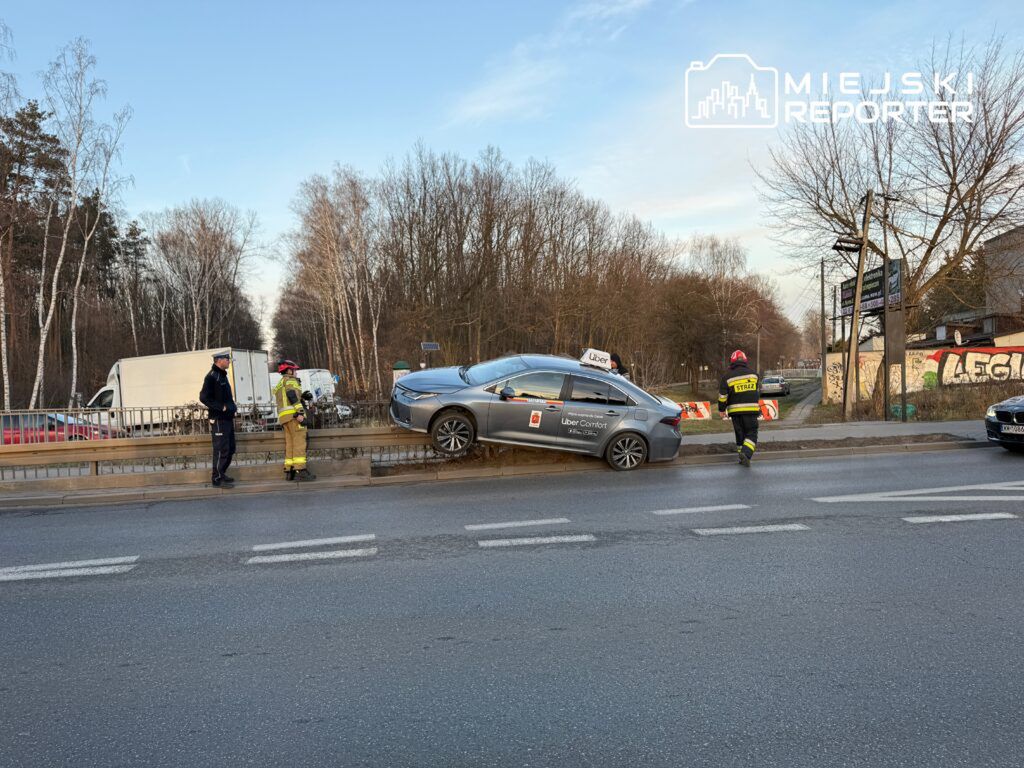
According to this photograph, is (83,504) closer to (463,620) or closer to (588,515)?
(588,515)

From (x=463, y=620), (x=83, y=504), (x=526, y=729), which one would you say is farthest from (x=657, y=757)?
(x=83, y=504)

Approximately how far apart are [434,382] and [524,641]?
7137 millimetres

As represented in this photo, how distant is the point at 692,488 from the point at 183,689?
7472 mm

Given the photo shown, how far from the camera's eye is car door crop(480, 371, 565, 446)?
36.3 feet

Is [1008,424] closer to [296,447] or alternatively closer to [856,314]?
[296,447]

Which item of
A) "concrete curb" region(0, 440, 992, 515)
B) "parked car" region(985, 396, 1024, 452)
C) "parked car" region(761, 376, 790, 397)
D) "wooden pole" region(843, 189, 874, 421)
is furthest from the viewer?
A: "parked car" region(761, 376, 790, 397)

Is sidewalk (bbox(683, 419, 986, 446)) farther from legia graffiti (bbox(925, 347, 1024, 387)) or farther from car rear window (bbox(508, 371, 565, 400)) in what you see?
legia graffiti (bbox(925, 347, 1024, 387))

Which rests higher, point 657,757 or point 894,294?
point 894,294

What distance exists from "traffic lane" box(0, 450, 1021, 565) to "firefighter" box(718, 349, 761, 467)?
1.99 feet

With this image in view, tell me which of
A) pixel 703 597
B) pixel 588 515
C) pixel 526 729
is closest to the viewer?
pixel 526 729

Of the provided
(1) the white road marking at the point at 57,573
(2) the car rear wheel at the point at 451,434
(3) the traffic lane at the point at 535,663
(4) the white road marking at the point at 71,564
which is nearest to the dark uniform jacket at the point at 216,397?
(2) the car rear wheel at the point at 451,434

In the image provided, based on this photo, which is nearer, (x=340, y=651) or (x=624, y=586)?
(x=340, y=651)

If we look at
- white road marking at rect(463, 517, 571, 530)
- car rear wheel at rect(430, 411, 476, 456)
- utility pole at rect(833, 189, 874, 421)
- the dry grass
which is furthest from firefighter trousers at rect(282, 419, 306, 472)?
utility pole at rect(833, 189, 874, 421)

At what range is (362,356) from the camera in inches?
1811
